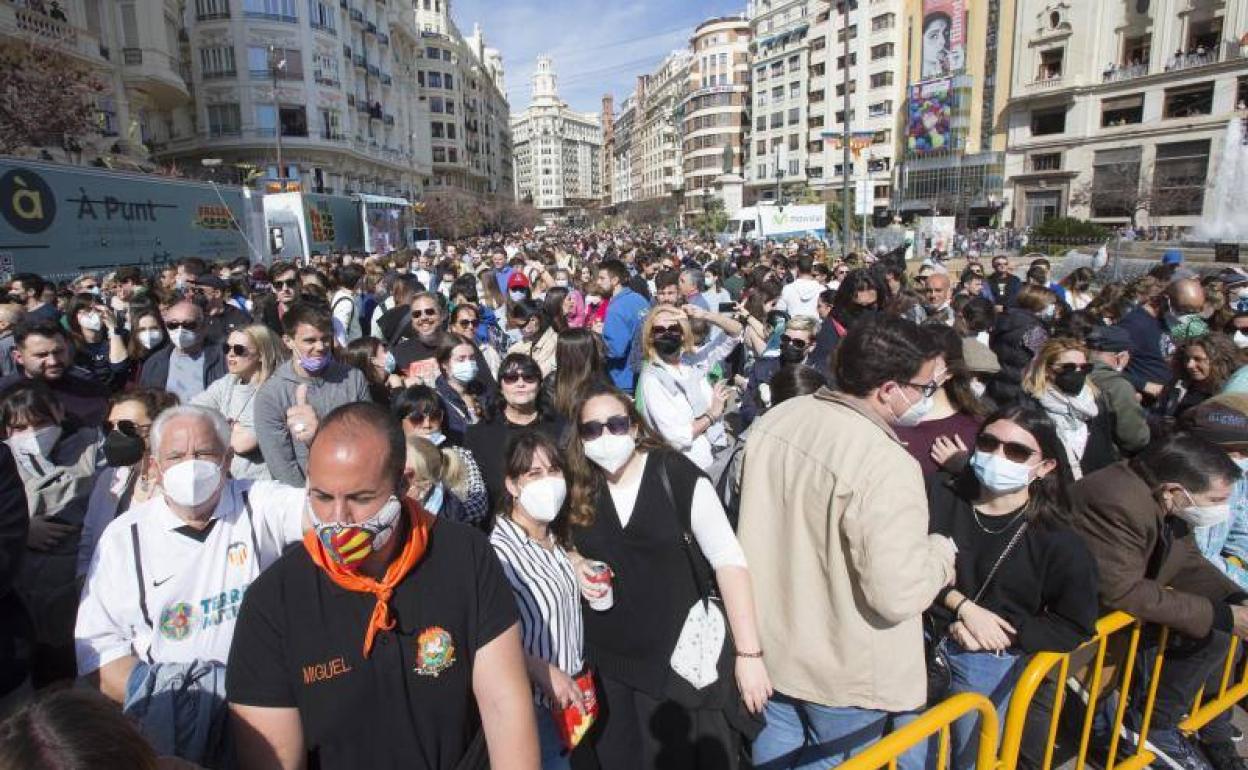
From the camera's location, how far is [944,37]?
199ft

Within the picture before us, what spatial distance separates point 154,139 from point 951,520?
137ft

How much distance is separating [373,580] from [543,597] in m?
0.86

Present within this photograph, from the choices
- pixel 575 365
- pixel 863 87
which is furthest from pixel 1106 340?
pixel 863 87

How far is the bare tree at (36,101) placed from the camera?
52.6 ft

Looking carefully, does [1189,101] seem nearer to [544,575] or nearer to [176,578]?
[544,575]

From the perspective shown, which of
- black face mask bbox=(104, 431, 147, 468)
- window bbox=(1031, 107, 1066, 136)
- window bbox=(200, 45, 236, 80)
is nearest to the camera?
black face mask bbox=(104, 431, 147, 468)

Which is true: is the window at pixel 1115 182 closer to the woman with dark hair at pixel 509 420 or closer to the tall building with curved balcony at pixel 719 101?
the tall building with curved balcony at pixel 719 101

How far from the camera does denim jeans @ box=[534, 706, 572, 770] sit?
2.47 metres

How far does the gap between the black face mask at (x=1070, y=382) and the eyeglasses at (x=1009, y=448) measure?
1.91 metres

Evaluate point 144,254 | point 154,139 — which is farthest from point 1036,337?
point 154,139

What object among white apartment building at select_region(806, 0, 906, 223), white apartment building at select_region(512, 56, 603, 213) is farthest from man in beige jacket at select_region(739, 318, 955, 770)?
white apartment building at select_region(512, 56, 603, 213)

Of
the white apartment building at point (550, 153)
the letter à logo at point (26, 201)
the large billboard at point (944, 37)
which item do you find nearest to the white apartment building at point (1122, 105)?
the large billboard at point (944, 37)

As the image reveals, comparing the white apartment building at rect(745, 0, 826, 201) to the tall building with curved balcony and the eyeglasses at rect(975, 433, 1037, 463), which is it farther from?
the eyeglasses at rect(975, 433, 1037, 463)

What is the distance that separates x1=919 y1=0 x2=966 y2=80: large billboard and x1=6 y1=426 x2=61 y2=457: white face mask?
231 ft
